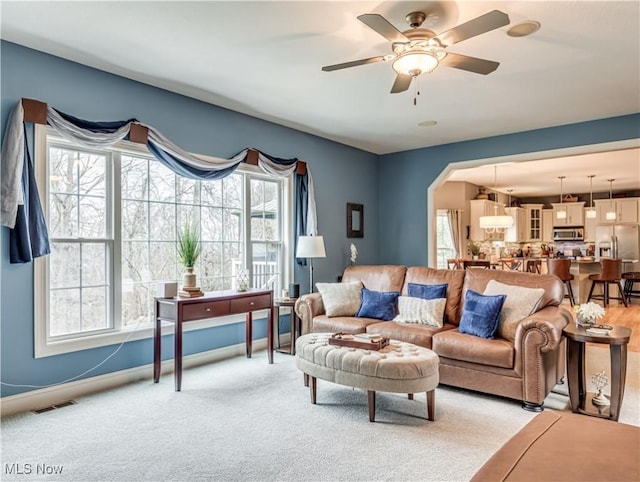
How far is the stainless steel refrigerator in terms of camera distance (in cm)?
991

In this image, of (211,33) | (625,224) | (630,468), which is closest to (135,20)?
(211,33)

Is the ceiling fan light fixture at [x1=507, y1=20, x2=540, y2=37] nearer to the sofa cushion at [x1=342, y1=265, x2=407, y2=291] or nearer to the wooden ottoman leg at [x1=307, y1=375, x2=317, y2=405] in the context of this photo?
the sofa cushion at [x1=342, y1=265, x2=407, y2=291]

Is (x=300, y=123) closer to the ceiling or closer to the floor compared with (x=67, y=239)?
closer to the ceiling

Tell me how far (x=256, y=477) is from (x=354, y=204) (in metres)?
4.62

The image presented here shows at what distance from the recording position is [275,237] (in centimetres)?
529

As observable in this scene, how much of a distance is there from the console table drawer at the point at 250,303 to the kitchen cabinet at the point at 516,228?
866 cm

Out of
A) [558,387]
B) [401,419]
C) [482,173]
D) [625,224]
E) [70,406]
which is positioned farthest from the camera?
[625,224]

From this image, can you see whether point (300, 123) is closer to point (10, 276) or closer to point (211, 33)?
point (211, 33)

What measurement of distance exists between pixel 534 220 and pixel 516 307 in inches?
376

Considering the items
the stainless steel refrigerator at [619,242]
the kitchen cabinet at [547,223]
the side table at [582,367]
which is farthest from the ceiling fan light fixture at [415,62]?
the kitchen cabinet at [547,223]

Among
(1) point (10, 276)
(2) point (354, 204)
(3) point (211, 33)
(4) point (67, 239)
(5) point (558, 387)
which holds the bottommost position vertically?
(5) point (558, 387)

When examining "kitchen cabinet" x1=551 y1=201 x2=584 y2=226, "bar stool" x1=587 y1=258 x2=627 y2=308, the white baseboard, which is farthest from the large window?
"kitchen cabinet" x1=551 y1=201 x2=584 y2=226

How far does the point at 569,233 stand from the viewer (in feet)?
37.8

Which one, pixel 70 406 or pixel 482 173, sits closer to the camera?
pixel 70 406
